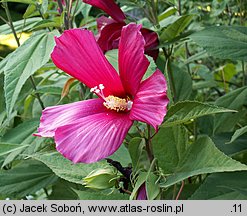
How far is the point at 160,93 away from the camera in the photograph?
568 mm

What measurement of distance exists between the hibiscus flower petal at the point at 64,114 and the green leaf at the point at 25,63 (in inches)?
4.0

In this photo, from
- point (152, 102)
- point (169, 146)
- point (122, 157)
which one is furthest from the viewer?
point (122, 157)

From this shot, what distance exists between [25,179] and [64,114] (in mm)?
358

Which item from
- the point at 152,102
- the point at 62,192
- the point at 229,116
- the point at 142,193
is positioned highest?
the point at 152,102

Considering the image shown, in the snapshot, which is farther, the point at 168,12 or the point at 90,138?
the point at 168,12

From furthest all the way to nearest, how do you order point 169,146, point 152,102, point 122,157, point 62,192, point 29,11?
point 62,192, point 29,11, point 122,157, point 169,146, point 152,102

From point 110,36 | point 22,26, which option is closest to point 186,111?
point 110,36

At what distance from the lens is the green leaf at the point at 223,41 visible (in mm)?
841

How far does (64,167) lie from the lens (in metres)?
0.67

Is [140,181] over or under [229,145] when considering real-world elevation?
over

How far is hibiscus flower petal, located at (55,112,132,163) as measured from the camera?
56cm

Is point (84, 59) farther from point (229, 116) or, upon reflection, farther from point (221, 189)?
point (229, 116)
